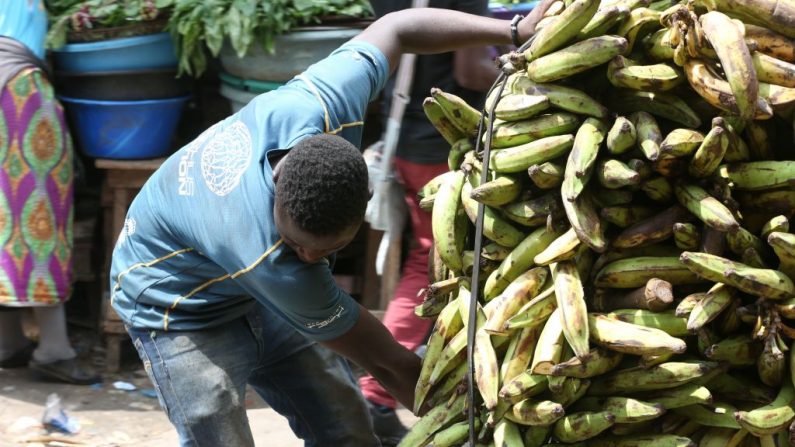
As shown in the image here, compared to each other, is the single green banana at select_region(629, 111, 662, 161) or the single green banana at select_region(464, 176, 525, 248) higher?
the single green banana at select_region(629, 111, 662, 161)

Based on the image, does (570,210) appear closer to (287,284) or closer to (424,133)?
(287,284)

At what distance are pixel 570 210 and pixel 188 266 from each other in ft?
3.37

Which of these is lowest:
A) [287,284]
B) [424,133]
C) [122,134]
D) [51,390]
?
[51,390]

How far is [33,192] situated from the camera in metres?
4.24

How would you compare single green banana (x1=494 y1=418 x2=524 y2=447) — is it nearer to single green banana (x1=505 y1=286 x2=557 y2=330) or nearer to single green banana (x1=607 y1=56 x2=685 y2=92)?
single green banana (x1=505 y1=286 x2=557 y2=330)

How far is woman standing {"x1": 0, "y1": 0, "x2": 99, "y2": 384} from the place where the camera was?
417 centimetres

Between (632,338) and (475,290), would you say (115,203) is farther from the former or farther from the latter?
(632,338)

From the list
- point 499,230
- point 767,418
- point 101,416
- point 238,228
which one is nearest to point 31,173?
point 101,416

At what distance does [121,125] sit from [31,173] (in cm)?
49

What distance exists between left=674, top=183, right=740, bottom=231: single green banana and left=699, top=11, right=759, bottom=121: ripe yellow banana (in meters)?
0.17

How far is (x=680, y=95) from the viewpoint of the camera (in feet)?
7.06

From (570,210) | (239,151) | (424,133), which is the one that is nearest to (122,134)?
(424,133)

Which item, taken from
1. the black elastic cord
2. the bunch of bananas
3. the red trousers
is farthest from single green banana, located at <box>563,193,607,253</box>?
the red trousers

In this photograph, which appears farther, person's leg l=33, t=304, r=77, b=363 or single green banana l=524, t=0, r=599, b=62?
person's leg l=33, t=304, r=77, b=363
